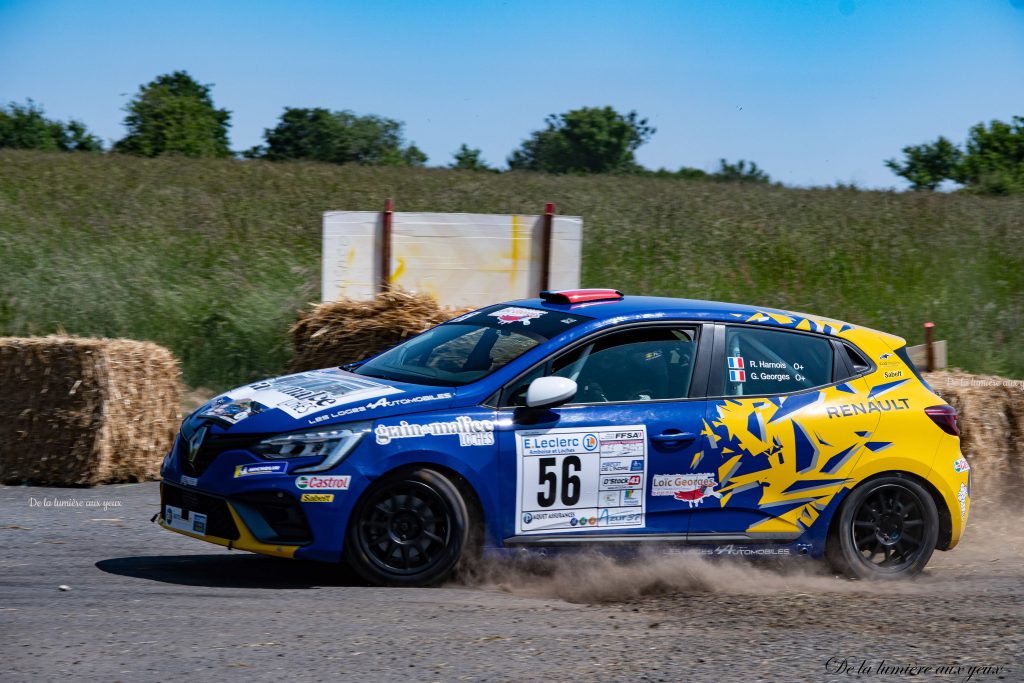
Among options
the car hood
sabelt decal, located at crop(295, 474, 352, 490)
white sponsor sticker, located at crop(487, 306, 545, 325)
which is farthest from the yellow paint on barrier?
sabelt decal, located at crop(295, 474, 352, 490)

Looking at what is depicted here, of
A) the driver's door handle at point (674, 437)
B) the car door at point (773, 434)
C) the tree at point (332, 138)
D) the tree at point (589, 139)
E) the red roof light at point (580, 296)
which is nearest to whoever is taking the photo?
the driver's door handle at point (674, 437)

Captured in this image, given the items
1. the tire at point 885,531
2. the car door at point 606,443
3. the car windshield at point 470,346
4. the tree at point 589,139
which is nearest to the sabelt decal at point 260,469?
the car windshield at point 470,346

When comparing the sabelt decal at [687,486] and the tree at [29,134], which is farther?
the tree at [29,134]

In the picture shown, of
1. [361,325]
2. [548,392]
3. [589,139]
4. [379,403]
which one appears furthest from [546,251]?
[589,139]

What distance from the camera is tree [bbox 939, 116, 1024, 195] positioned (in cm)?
3241

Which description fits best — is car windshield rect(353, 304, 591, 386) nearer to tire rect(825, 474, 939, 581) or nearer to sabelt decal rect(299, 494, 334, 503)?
sabelt decal rect(299, 494, 334, 503)

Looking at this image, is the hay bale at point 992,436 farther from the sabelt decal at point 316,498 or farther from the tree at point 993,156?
the tree at point 993,156

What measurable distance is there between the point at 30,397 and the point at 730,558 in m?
5.74

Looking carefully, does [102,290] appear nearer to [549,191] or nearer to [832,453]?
[832,453]

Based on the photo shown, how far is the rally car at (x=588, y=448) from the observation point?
579cm

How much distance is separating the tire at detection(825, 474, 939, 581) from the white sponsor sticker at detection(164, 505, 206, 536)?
12.1 ft

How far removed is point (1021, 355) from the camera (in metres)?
16.1

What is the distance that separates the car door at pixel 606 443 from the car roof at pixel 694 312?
7.7 inches

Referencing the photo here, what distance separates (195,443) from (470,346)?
5.75 feet
